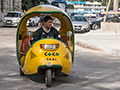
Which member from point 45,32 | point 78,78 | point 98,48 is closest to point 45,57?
point 45,32

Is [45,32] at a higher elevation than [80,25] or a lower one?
higher

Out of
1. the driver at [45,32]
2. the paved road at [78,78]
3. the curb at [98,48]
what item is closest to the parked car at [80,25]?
the curb at [98,48]

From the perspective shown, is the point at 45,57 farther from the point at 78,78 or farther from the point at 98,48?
the point at 98,48

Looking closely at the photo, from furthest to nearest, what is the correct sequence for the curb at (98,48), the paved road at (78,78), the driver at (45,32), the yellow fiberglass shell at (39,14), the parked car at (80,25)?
the parked car at (80,25), the curb at (98,48), the driver at (45,32), the yellow fiberglass shell at (39,14), the paved road at (78,78)

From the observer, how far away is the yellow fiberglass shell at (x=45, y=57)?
6105mm

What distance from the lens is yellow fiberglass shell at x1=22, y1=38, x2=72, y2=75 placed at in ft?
20.0

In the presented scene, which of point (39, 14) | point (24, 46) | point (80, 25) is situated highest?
point (39, 14)

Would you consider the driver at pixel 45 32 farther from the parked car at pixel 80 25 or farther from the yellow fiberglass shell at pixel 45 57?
the parked car at pixel 80 25

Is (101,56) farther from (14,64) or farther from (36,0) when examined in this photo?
(36,0)

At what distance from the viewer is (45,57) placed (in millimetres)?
6145

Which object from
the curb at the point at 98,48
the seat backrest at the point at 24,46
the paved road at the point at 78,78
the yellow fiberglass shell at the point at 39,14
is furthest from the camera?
the curb at the point at 98,48

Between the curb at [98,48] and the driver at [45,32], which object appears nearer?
the driver at [45,32]

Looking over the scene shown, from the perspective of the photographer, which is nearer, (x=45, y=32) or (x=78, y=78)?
(x=45, y=32)

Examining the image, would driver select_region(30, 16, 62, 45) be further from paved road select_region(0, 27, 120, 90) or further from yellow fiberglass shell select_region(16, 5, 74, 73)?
paved road select_region(0, 27, 120, 90)
